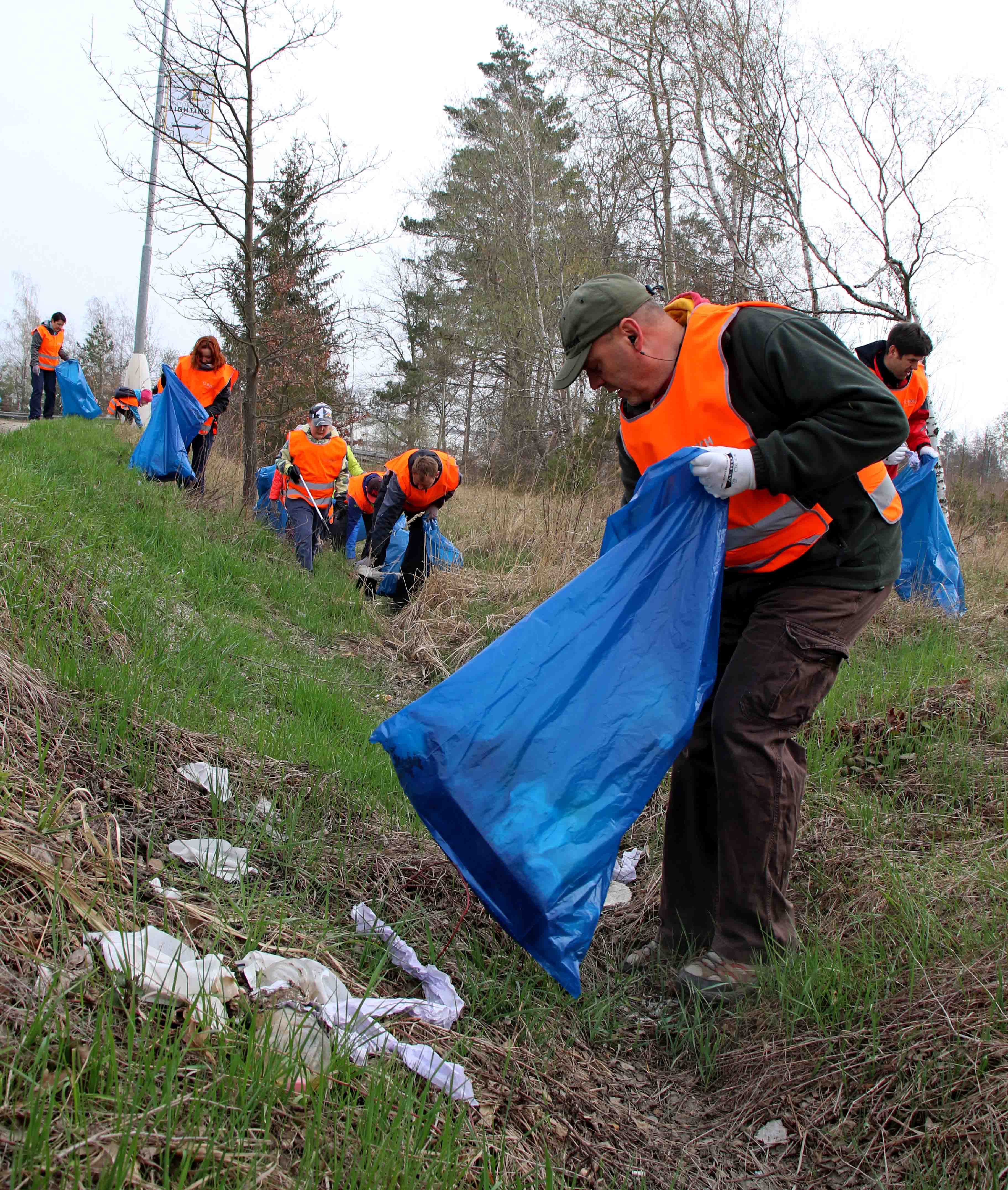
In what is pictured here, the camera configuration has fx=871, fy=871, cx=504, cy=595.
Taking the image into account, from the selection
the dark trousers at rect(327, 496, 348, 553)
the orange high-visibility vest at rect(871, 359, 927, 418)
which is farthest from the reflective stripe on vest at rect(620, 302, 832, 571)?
the dark trousers at rect(327, 496, 348, 553)

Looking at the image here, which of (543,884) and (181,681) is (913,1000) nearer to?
(543,884)

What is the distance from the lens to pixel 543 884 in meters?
2.04

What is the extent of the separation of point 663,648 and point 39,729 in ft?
5.66

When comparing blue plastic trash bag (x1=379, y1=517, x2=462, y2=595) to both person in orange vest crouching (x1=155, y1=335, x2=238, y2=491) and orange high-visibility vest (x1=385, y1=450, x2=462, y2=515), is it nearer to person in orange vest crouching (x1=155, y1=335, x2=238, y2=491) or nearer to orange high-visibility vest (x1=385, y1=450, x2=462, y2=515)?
orange high-visibility vest (x1=385, y1=450, x2=462, y2=515)

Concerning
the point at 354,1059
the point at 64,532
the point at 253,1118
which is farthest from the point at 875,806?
the point at 64,532

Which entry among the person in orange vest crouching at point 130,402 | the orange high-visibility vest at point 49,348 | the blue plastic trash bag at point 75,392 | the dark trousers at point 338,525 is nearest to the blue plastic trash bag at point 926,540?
the dark trousers at point 338,525

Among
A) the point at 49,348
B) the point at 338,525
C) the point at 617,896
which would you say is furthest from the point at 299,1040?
the point at 49,348

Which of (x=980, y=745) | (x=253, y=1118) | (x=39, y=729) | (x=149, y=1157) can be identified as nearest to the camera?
(x=149, y=1157)

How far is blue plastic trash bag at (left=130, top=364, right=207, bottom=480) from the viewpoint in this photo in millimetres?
7922

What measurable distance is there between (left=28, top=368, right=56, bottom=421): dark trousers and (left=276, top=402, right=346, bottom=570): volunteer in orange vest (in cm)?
984

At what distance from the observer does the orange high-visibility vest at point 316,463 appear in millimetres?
8695

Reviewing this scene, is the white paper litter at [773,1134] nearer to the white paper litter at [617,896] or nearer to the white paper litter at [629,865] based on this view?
the white paper litter at [617,896]

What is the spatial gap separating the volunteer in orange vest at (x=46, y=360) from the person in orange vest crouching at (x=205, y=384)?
27.0 feet

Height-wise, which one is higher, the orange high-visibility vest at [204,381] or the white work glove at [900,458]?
the orange high-visibility vest at [204,381]
